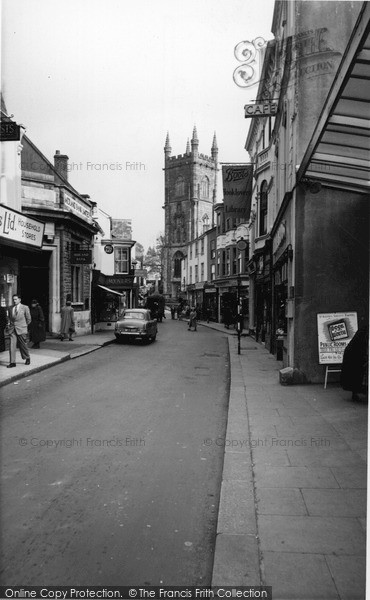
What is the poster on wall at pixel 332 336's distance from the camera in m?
9.53

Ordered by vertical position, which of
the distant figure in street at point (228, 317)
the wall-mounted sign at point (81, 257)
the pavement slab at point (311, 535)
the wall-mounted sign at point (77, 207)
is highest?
the wall-mounted sign at point (77, 207)

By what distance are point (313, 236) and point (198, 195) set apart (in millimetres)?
77810

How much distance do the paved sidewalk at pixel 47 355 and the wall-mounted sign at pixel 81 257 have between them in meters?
3.51

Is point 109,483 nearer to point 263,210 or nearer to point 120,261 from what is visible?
point 263,210

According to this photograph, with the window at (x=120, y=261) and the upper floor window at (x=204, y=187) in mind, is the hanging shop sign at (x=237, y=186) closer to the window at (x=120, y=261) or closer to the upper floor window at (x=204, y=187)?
the window at (x=120, y=261)

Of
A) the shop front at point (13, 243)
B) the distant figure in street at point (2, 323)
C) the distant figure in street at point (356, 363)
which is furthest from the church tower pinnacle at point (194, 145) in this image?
the distant figure in street at point (356, 363)

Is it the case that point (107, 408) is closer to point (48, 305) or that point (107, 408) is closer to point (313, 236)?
point (313, 236)

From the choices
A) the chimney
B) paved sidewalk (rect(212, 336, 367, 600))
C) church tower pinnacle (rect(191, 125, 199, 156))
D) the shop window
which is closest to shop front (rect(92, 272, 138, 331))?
the shop window

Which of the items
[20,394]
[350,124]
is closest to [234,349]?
[20,394]

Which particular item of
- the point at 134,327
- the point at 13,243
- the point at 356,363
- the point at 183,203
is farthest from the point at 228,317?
the point at 183,203

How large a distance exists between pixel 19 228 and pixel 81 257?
25.0 ft

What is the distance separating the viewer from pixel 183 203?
284ft

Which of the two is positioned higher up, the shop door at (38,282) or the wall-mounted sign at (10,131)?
the wall-mounted sign at (10,131)

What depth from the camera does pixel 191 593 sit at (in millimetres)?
Result: 2934
